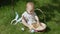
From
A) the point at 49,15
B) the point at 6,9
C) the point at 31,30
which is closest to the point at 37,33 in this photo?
the point at 31,30

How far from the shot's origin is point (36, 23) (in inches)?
156

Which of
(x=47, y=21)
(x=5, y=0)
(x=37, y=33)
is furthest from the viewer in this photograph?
(x=5, y=0)

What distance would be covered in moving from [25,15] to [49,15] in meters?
0.59

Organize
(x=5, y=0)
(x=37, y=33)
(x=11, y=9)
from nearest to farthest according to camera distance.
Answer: (x=37, y=33), (x=11, y=9), (x=5, y=0)

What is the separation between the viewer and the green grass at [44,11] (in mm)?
3947

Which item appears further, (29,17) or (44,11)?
(44,11)

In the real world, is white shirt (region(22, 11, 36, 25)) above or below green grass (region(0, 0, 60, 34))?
above

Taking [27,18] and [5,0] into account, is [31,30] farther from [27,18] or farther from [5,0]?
[5,0]

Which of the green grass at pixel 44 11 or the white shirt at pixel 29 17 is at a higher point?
the white shirt at pixel 29 17

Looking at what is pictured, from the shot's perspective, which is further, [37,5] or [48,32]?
[37,5]

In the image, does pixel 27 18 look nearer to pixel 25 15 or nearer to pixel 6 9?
pixel 25 15

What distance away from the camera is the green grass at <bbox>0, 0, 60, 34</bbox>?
3947mm

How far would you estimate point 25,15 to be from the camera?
3.97 meters

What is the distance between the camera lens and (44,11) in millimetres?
4477
